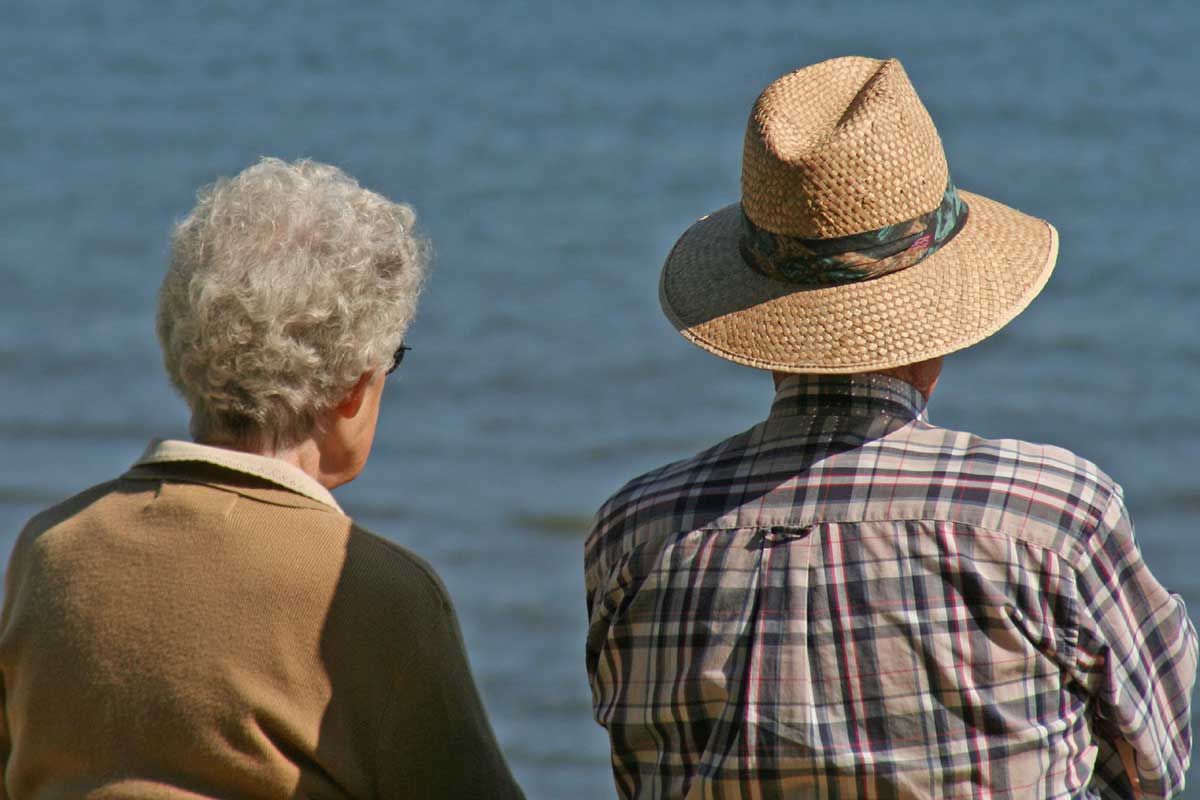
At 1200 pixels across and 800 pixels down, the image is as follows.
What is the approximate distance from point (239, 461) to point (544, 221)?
6.48m

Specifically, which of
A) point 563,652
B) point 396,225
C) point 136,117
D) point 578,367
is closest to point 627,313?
point 578,367

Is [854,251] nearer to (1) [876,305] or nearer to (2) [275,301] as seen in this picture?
(1) [876,305]

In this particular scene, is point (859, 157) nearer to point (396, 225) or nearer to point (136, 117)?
point (396, 225)

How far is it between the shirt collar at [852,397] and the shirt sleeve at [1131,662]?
0.85ft

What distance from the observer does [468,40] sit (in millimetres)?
11609

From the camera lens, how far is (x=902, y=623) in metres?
1.76

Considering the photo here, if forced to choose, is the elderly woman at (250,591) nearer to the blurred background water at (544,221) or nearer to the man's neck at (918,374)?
the man's neck at (918,374)

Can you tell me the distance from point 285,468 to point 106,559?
23 centimetres

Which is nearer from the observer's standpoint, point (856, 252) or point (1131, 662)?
point (1131, 662)

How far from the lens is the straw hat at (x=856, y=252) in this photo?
1.90 m

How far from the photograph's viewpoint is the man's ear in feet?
6.56

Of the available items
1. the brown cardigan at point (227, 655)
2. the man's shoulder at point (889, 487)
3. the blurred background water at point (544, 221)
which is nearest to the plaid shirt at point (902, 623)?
the man's shoulder at point (889, 487)

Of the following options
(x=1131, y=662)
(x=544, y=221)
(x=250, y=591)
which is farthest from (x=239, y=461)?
(x=544, y=221)

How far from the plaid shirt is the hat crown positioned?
0.21 m
